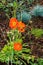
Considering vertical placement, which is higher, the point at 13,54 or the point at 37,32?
the point at 37,32

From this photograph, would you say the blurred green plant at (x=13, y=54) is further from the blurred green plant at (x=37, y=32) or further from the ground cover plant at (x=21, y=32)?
the blurred green plant at (x=37, y=32)

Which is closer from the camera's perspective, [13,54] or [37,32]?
[13,54]

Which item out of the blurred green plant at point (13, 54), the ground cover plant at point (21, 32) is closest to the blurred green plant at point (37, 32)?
the ground cover plant at point (21, 32)

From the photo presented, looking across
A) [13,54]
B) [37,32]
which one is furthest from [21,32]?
[13,54]

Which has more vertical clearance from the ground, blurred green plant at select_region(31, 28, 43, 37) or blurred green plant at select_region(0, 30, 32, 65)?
blurred green plant at select_region(31, 28, 43, 37)

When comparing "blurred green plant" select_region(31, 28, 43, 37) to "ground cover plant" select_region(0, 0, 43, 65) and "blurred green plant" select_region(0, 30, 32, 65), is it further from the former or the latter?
"blurred green plant" select_region(0, 30, 32, 65)

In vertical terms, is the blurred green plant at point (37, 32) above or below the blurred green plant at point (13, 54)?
above

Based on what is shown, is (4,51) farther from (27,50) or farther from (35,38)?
(35,38)

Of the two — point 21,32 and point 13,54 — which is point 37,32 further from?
point 13,54

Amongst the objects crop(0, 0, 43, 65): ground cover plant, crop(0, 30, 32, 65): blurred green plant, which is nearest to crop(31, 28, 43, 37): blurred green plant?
crop(0, 0, 43, 65): ground cover plant
